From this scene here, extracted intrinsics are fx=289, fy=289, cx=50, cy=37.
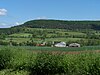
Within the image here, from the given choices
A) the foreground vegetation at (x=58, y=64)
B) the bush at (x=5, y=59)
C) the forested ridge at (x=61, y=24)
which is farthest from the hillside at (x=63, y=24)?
the foreground vegetation at (x=58, y=64)

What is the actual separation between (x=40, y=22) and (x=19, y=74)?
151m

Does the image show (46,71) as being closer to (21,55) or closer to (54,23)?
(21,55)

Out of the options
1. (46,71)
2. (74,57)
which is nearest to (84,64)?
(74,57)

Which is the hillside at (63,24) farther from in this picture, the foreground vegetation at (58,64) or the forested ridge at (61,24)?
the foreground vegetation at (58,64)

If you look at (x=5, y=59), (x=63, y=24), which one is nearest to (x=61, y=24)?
(x=63, y=24)

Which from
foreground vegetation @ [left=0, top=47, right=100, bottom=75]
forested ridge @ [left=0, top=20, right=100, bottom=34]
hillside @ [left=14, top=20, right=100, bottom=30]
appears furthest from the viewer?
hillside @ [left=14, top=20, right=100, bottom=30]

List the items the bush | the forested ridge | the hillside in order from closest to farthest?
the bush, the forested ridge, the hillside

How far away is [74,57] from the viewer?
17.1 metres

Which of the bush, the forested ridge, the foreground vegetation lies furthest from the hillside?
the foreground vegetation

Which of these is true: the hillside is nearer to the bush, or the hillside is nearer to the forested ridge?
the forested ridge

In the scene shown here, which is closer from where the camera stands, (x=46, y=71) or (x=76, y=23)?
(x=46, y=71)

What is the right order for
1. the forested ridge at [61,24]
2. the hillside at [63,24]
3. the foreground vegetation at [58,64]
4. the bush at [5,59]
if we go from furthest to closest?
the hillside at [63,24] < the forested ridge at [61,24] < the bush at [5,59] < the foreground vegetation at [58,64]

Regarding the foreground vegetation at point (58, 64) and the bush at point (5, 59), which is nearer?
the foreground vegetation at point (58, 64)

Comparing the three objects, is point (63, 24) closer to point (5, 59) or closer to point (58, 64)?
point (5, 59)
